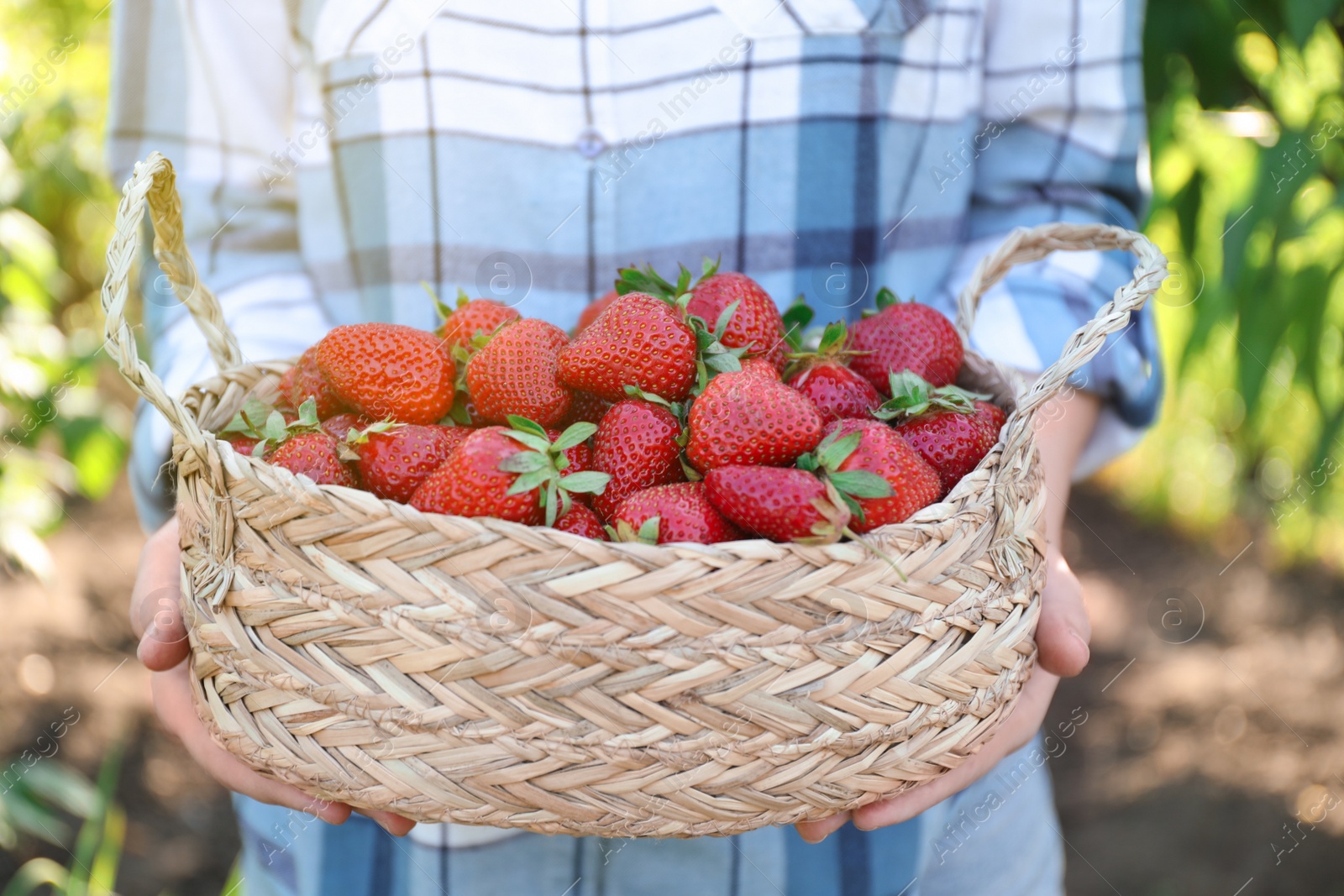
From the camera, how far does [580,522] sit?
0.61 metres

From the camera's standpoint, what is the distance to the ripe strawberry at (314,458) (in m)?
0.62

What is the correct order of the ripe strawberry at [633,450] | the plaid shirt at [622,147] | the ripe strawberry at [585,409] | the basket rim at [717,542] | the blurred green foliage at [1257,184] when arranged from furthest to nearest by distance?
the blurred green foliage at [1257,184] → the plaid shirt at [622,147] → the ripe strawberry at [585,409] → the ripe strawberry at [633,450] → the basket rim at [717,542]

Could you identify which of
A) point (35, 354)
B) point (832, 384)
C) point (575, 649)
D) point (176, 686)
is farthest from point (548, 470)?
point (35, 354)

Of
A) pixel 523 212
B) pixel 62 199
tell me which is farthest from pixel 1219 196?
pixel 62 199

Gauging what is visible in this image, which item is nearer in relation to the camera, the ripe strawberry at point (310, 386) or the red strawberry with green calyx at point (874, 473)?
the red strawberry with green calyx at point (874, 473)

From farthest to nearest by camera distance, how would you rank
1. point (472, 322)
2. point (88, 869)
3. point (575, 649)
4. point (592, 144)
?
point (88, 869)
point (592, 144)
point (472, 322)
point (575, 649)

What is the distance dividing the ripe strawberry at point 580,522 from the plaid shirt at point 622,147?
37 centimetres

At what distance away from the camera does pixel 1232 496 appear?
271cm

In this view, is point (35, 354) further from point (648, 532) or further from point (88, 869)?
point (648, 532)

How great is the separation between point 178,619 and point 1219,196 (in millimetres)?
1521

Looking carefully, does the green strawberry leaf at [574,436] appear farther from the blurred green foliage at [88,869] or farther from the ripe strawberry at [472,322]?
the blurred green foliage at [88,869]

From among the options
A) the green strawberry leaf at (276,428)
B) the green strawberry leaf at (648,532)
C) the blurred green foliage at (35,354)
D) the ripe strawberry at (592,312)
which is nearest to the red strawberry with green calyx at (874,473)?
the green strawberry leaf at (648,532)

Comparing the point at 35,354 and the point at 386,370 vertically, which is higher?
the point at 386,370

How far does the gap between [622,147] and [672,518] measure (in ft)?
1.49
